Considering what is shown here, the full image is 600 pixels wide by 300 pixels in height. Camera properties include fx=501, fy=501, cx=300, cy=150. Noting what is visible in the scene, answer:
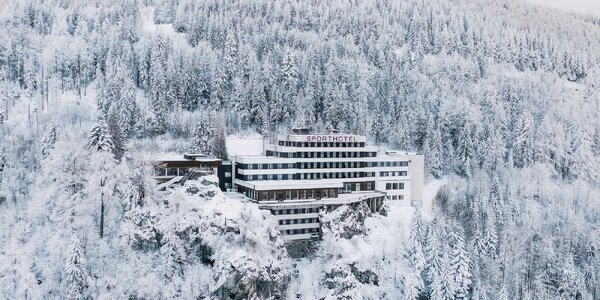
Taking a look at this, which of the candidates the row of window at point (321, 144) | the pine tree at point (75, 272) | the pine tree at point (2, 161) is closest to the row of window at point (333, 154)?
the row of window at point (321, 144)

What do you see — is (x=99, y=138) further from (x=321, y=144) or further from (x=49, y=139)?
(x=321, y=144)

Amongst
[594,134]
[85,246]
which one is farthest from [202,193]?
[594,134]

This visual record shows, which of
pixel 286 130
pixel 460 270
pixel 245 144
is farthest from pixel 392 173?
pixel 286 130

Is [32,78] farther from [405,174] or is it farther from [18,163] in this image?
[405,174]

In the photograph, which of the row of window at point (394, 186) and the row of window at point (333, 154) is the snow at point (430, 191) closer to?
the row of window at point (394, 186)

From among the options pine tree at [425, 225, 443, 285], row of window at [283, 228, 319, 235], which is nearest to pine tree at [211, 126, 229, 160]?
row of window at [283, 228, 319, 235]
